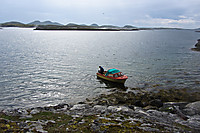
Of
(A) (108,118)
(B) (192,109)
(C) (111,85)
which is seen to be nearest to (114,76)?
(C) (111,85)

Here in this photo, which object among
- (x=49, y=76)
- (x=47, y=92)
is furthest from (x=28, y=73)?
(x=47, y=92)

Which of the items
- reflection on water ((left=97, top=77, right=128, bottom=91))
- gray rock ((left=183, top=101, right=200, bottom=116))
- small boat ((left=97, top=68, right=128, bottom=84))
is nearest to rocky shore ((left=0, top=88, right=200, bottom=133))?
gray rock ((left=183, top=101, right=200, bottom=116))

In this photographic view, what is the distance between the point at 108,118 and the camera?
614 inches

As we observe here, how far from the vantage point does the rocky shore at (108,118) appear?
13391mm

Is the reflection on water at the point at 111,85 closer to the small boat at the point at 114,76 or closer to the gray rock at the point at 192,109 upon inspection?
the small boat at the point at 114,76

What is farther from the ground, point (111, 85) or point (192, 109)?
point (192, 109)

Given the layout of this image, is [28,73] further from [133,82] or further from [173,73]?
[173,73]

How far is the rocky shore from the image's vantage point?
13391 millimetres

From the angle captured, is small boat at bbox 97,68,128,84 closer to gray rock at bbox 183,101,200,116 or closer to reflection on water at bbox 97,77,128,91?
reflection on water at bbox 97,77,128,91

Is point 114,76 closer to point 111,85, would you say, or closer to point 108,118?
point 111,85

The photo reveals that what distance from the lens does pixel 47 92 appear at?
2572 centimetres

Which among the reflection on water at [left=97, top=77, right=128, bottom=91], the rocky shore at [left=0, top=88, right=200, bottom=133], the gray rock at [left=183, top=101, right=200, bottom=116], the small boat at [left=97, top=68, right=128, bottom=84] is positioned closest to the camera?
the rocky shore at [left=0, top=88, right=200, bottom=133]

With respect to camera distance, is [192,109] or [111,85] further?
→ [111,85]

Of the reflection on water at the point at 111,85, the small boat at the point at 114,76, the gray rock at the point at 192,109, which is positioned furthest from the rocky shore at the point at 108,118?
the small boat at the point at 114,76
